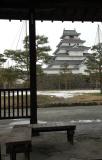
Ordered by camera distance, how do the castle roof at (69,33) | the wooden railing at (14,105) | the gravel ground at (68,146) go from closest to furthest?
the gravel ground at (68,146) < the wooden railing at (14,105) < the castle roof at (69,33)

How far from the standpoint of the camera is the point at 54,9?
7.22 meters

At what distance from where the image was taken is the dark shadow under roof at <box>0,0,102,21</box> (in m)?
6.45

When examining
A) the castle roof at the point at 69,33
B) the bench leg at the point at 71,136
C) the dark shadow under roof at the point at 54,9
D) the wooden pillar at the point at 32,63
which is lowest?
the bench leg at the point at 71,136

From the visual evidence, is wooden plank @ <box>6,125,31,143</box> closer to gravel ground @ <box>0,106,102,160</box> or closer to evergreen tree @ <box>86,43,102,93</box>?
gravel ground @ <box>0,106,102,160</box>

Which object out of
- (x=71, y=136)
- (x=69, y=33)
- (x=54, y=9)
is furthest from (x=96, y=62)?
(x=69, y=33)

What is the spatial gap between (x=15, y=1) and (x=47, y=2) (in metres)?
0.69

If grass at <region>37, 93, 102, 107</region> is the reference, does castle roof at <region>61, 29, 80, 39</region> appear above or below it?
above

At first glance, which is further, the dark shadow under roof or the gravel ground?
the dark shadow under roof

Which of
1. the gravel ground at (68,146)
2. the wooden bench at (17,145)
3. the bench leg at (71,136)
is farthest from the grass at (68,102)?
the wooden bench at (17,145)

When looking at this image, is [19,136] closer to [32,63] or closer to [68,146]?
[68,146]

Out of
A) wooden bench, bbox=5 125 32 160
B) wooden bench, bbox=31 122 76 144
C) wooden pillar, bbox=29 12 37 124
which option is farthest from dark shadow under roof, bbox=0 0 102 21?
wooden bench, bbox=5 125 32 160

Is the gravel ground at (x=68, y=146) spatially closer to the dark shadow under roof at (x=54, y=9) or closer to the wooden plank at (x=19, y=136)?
the wooden plank at (x=19, y=136)

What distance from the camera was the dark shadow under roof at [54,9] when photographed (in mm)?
6445

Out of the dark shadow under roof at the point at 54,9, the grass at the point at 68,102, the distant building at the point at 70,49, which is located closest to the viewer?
the dark shadow under roof at the point at 54,9
